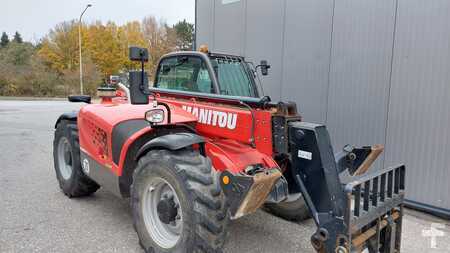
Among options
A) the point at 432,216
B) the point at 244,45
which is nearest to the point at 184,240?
the point at 432,216

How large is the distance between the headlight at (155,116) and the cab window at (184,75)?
0.84 m

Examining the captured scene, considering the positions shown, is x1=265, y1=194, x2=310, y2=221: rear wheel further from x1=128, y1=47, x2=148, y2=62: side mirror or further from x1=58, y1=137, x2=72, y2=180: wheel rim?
x1=58, y1=137, x2=72, y2=180: wheel rim

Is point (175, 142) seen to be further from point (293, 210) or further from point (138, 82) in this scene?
point (293, 210)

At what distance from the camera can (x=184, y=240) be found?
2.69 meters

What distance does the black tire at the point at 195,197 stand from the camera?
2.56m

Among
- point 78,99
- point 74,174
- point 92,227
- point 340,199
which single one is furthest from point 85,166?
point 340,199

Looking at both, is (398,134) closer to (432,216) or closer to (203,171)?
(432,216)

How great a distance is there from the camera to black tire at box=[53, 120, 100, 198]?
4492 millimetres

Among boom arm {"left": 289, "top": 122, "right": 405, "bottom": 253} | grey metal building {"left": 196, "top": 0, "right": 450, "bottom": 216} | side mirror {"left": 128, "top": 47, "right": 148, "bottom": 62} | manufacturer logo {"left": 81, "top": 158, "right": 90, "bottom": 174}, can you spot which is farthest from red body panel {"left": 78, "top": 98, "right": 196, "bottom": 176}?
grey metal building {"left": 196, "top": 0, "right": 450, "bottom": 216}

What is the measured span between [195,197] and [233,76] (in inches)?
85.1

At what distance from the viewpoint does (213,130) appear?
3.25 metres

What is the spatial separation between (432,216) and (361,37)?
111 inches

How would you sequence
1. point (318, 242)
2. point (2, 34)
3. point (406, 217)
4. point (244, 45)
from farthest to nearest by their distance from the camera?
point (2, 34)
point (244, 45)
point (406, 217)
point (318, 242)

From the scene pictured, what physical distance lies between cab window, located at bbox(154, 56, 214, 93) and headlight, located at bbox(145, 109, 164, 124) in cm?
84
